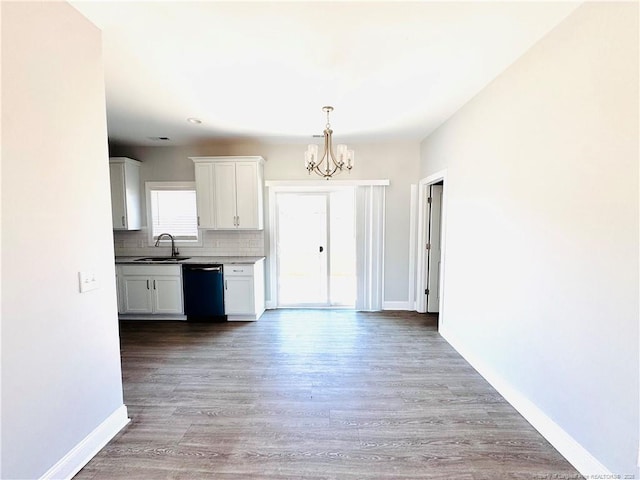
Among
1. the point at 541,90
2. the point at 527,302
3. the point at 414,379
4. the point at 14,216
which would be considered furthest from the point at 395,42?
the point at 414,379

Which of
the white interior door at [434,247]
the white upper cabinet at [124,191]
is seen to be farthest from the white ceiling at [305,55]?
the white interior door at [434,247]

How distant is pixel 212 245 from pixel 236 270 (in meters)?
0.86

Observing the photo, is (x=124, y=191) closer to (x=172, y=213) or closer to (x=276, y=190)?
(x=172, y=213)

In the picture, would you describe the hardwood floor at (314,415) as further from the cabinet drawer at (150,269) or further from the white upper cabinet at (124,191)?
the white upper cabinet at (124,191)

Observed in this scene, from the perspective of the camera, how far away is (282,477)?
1.59 metres

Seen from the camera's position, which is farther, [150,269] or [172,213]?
[172,213]

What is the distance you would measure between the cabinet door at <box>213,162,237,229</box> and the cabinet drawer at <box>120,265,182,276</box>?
0.84 meters

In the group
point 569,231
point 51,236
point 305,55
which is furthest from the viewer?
point 305,55

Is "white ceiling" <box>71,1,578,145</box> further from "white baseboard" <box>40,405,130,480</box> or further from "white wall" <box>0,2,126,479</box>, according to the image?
"white baseboard" <box>40,405,130,480</box>

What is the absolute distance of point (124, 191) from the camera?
13.6 feet

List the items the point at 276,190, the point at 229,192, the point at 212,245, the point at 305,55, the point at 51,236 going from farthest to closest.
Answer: the point at 212,245 → the point at 276,190 → the point at 229,192 → the point at 305,55 → the point at 51,236

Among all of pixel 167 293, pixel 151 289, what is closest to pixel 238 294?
pixel 167 293

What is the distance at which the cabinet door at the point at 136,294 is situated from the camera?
397 centimetres

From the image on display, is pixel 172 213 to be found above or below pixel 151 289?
above
